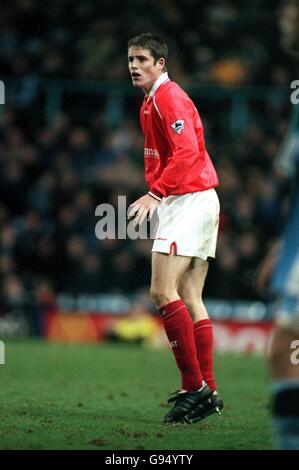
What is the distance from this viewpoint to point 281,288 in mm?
4383

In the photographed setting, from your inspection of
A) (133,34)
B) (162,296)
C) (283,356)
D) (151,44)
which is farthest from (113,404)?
(133,34)

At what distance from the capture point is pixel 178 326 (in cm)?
641

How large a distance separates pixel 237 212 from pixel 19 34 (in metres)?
5.61

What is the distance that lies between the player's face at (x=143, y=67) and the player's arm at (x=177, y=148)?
24 centimetres

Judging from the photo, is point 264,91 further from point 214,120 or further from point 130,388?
point 130,388

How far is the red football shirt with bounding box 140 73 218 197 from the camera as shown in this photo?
6348mm

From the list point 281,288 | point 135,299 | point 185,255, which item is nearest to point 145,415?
point 185,255

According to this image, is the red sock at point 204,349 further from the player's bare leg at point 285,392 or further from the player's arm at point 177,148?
the player's bare leg at point 285,392

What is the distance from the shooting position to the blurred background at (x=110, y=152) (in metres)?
15.0

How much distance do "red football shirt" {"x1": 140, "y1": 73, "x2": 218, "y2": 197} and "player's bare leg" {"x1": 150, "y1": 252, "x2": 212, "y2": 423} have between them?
0.46m

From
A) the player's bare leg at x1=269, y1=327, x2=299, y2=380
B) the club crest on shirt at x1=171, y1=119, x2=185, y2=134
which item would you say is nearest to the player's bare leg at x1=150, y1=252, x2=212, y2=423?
the club crest on shirt at x1=171, y1=119, x2=185, y2=134
